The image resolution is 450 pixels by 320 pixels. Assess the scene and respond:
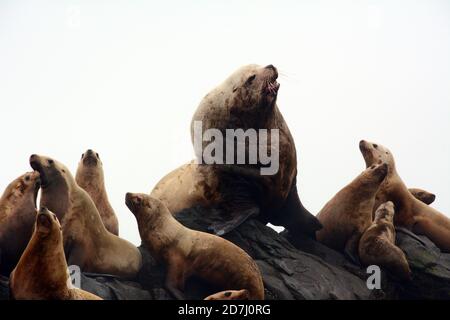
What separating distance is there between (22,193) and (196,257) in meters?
1.91

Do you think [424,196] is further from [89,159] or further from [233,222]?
[89,159]

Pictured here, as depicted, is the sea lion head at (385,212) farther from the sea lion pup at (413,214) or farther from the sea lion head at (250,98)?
the sea lion head at (250,98)

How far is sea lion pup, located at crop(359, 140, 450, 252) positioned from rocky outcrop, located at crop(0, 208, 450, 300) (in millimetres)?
336

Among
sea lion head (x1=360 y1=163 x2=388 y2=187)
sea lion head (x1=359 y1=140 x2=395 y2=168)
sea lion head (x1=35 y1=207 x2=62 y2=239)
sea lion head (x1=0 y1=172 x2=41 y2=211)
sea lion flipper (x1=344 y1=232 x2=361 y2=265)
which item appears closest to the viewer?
sea lion head (x1=35 y1=207 x2=62 y2=239)

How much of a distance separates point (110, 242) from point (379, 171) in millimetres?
3881

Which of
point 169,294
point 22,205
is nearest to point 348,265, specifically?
point 169,294

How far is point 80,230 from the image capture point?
26.1ft

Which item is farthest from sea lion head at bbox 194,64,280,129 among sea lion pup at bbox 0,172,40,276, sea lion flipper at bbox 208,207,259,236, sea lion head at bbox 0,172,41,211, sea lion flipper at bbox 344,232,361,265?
sea lion pup at bbox 0,172,40,276

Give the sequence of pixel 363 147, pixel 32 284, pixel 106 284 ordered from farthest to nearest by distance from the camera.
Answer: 1. pixel 363 147
2. pixel 106 284
3. pixel 32 284

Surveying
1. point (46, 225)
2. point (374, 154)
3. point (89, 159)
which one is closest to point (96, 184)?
point (89, 159)

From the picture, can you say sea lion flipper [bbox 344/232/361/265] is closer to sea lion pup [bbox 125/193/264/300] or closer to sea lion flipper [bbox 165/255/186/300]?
sea lion pup [bbox 125/193/264/300]

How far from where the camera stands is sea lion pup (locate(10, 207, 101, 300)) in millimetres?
6531

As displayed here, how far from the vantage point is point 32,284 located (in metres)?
6.54
